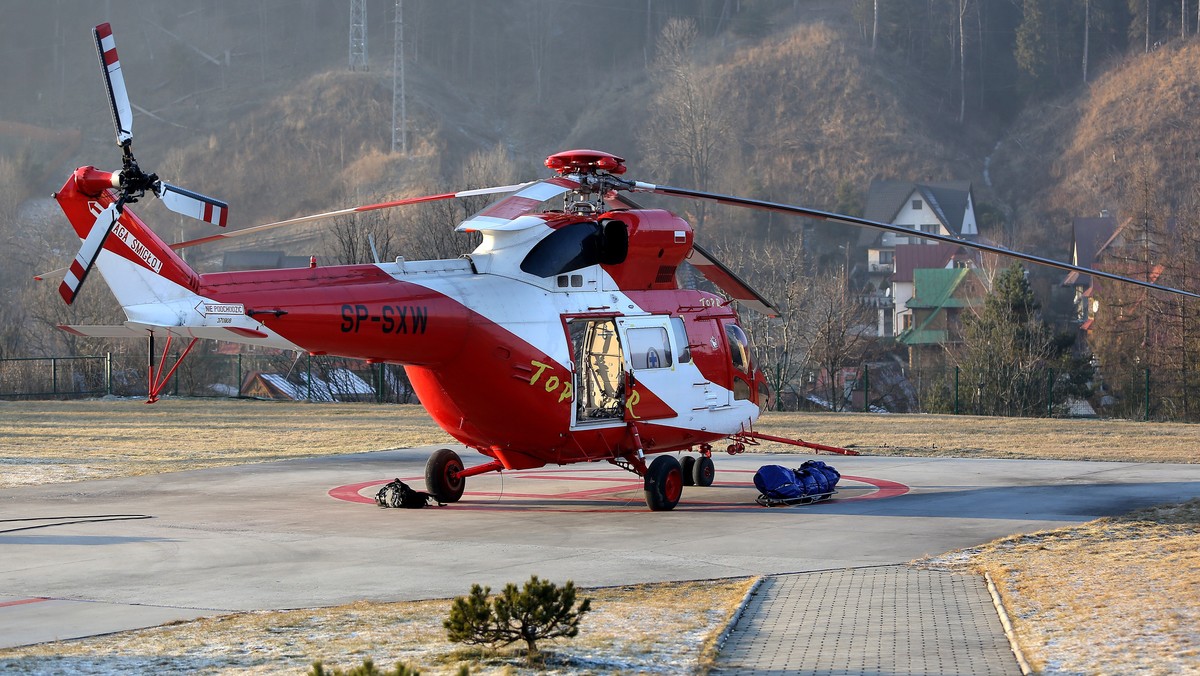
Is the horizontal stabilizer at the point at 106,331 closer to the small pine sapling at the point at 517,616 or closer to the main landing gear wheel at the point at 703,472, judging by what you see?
the small pine sapling at the point at 517,616

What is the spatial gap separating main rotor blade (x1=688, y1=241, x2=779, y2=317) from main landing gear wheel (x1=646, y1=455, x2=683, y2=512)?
3207 mm

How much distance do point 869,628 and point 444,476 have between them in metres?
8.86

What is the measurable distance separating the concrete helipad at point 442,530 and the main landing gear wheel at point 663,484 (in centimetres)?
23

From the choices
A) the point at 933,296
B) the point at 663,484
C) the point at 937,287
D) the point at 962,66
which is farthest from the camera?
the point at 962,66

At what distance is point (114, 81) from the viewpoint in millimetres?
12477

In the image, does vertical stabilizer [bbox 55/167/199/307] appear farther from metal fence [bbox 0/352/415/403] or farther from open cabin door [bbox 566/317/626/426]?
metal fence [bbox 0/352/415/403]

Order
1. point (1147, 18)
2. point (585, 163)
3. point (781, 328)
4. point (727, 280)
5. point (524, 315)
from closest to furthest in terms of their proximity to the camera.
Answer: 1. point (524, 315)
2. point (585, 163)
3. point (727, 280)
4. point (781, 328)
5. point (1147, 18)

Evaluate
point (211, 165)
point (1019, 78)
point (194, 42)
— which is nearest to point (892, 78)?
point (1019, 78)

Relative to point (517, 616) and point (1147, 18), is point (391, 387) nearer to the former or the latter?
point (517, 616)

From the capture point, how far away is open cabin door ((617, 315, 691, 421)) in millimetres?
17141

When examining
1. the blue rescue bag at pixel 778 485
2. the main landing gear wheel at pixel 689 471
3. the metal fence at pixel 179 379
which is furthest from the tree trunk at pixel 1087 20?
the blue rescue bag at pixel 778 485

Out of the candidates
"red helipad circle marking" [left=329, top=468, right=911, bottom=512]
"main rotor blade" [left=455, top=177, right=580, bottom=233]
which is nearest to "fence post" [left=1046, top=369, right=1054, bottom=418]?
"red helipad circle marking" [left=329, top=468, right=911, bottom=512]

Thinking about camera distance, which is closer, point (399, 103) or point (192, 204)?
point (192, 204)

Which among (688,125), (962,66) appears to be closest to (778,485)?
(688,125)
